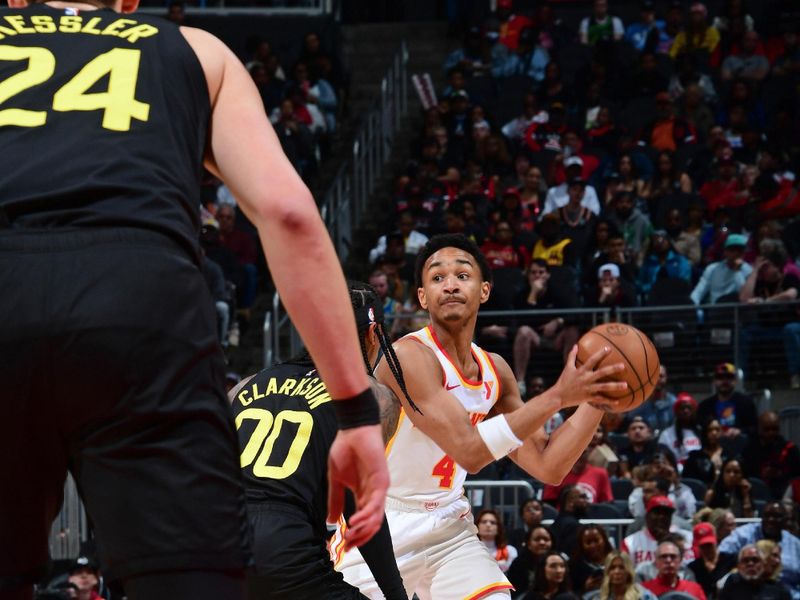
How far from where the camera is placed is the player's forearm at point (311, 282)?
245 cm

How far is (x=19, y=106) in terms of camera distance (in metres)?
2.46

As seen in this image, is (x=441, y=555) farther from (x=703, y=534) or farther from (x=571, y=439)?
(x=703, y=534)

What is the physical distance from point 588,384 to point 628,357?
1.25 ft

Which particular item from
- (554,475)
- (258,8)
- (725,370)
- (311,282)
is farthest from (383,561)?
(258,8)

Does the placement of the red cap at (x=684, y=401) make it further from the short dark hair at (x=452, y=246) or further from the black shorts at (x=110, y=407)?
the black shorts at (x=110, y=407)

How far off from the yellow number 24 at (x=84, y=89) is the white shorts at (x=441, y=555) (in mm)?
3769

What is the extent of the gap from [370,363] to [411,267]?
11.1m

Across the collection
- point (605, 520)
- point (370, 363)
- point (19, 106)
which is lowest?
point (605, 520)

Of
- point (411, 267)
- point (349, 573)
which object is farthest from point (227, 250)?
point (349, 573)

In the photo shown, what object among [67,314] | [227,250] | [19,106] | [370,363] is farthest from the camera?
[227,250]

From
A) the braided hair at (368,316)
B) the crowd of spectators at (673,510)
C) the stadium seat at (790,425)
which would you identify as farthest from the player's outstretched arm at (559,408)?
the stadium seat at (790,425)

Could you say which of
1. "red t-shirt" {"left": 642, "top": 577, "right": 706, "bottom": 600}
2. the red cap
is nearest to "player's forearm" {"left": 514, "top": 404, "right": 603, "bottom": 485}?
"red t-shirt" {"left": 642, "top": 577, "right": 706, "bottom": 600}

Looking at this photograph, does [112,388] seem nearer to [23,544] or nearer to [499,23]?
[23,544]

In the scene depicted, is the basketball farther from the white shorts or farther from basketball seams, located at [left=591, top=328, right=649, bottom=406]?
the white shorts
